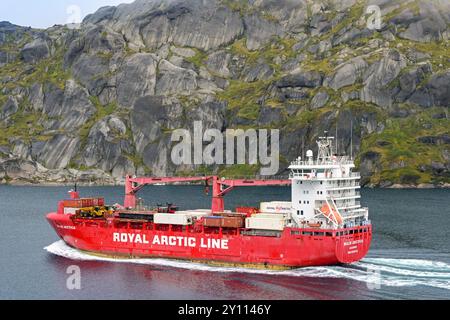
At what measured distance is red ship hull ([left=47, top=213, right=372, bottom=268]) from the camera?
78.7m

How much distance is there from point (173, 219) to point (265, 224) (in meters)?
13.8

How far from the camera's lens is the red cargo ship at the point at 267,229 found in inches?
3115

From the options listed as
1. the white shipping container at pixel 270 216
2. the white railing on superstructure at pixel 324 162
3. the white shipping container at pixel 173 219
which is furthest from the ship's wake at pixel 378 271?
the white railing on superstructure at pixel 324 162

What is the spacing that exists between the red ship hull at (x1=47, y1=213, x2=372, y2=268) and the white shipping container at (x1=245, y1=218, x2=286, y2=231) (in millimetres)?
1022

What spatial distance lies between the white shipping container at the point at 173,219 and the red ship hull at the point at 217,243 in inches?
34.5

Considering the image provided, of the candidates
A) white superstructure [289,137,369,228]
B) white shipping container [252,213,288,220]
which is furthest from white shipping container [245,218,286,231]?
white superstructure [289,137,369,228]

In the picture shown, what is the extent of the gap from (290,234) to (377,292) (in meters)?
13.9

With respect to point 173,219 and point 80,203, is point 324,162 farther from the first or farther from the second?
point 80,203

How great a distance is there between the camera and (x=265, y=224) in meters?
81.0

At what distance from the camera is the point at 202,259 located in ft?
278

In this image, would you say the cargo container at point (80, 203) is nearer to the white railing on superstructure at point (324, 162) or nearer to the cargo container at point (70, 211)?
the cargo container at point (70, 211)

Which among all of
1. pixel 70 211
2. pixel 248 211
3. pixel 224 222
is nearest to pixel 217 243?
pixel 224 222

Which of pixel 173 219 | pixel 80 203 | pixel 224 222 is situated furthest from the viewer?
pixel 80 203
